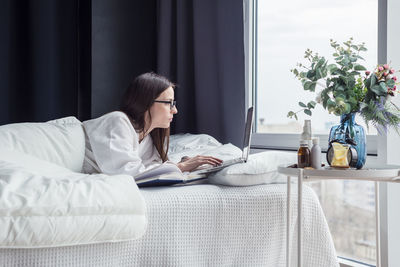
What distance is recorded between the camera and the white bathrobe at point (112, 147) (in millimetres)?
1592

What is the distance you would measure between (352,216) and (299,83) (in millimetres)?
753

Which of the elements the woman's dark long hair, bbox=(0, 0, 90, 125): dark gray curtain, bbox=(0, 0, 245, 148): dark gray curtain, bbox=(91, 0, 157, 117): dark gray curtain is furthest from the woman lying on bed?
bbox=(0, 0, 90, 125): dark gray curtain

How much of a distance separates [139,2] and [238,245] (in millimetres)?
2201

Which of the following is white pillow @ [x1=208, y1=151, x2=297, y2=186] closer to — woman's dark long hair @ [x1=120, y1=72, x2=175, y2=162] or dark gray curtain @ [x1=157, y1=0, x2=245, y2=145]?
woman's dark long hair @ [x1=120, y1=72, x2=175, y2=162]

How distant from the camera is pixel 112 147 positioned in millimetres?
1601

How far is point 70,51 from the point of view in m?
3.04

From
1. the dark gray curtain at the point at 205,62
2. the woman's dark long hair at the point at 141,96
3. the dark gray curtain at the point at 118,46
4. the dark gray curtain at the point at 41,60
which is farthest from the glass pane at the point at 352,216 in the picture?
the dark gray curtain at the point at 41,60

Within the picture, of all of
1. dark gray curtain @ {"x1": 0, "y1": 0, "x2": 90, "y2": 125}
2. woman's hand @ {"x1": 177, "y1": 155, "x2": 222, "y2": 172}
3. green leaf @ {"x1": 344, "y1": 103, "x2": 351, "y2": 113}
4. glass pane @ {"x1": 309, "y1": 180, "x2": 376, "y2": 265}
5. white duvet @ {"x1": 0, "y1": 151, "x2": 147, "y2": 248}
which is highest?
dark gray curtain @ {"x1": 0, "y1": 0, "x2": 90, "y2": 125}

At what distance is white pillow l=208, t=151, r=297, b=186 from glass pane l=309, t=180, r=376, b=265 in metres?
0.69

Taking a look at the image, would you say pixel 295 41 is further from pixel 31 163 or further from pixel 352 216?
pixel 31 163

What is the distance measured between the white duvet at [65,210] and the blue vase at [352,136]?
26.5 inches

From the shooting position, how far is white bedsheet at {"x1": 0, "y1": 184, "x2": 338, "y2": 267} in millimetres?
1216

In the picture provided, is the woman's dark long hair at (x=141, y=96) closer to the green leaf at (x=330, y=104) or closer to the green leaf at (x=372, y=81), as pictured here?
the green leaf at (x=330, y=104)

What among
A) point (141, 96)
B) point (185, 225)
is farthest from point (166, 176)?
point (141, 96)
